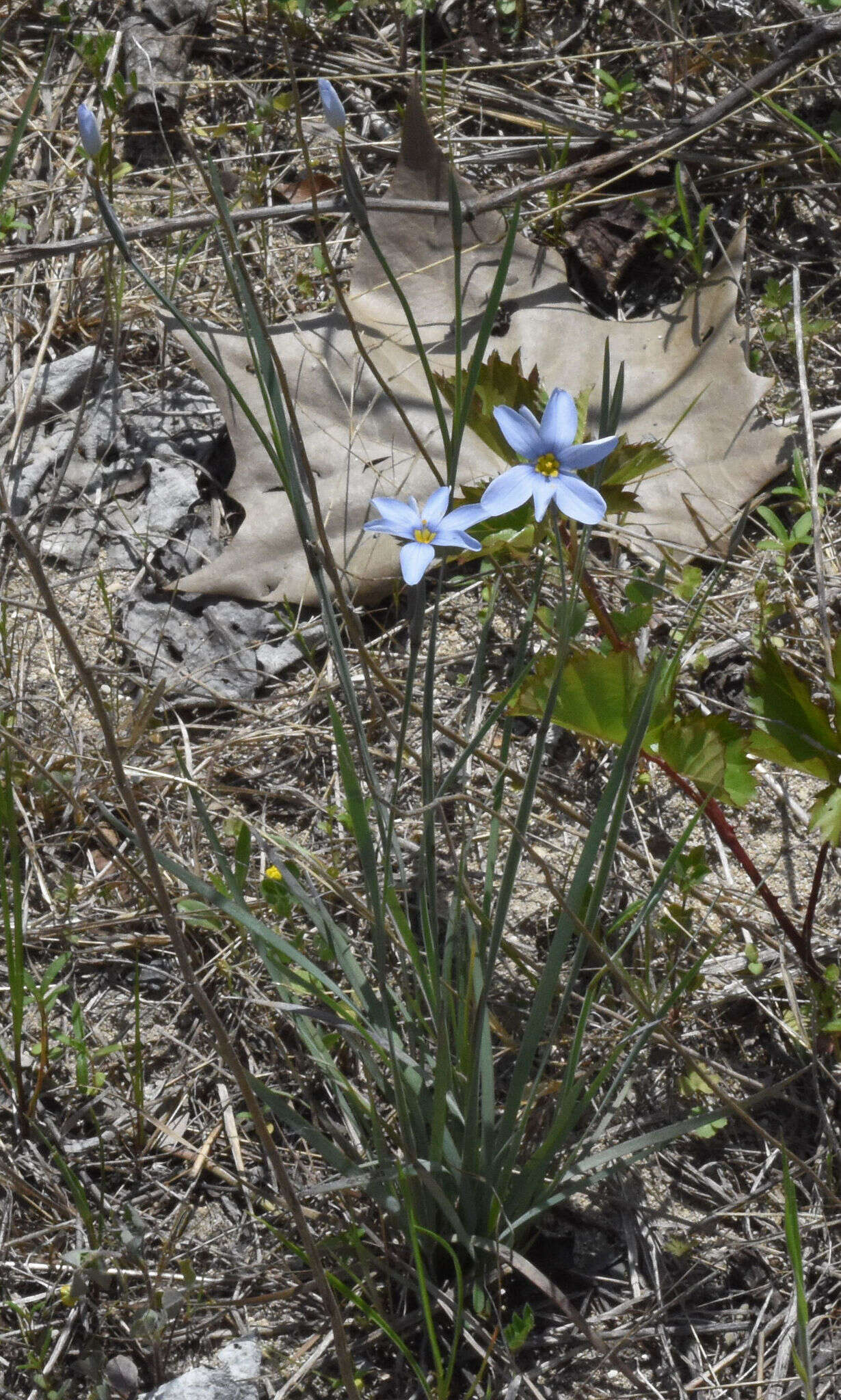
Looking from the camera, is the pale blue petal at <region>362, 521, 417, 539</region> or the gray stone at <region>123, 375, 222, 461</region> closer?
the pale blue petal at <region>362, 521, 417, 539</region>

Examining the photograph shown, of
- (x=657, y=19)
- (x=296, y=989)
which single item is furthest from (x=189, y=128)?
(x=296, y=989)

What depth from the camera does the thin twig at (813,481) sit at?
5.97ft

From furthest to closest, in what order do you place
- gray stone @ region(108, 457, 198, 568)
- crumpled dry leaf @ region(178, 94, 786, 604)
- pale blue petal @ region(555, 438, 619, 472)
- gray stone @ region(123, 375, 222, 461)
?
gray stone @ region(123, 375, 222, 461) < gray stone @ region(108, 457, 198, 568) < crumpled dry leaf @ region(178, 94, 786, 604) < pale blue petal @ region(555, 438, 619, 472)

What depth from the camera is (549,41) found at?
2.89 m

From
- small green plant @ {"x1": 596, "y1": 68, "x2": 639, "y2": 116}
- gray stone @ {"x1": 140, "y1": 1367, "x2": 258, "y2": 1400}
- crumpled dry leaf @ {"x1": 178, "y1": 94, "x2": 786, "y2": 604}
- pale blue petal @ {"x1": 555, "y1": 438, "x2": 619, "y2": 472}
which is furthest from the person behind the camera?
small green plant @ {"x1": 596, "y1": 68, "x2": 639, "y2": 116}

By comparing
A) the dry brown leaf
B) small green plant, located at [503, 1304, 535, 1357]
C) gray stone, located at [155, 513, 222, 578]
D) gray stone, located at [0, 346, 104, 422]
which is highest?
the dry brown leaf

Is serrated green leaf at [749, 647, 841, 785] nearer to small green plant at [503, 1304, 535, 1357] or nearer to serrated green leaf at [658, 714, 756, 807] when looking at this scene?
serrated green leaf at [658, 714, 756, 807]

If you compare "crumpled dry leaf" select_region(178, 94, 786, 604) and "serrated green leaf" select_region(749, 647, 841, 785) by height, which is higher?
"crumpled dry leaf" select_region(178, 94, 786, 604)

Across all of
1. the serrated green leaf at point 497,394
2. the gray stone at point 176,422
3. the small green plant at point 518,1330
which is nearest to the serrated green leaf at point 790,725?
the serrated green leaf at point 497,394

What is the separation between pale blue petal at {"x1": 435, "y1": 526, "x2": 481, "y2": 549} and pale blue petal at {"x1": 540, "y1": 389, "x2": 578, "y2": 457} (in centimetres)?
11

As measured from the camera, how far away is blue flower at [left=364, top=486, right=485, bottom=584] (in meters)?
1.01

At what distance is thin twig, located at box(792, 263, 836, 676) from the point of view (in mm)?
1818

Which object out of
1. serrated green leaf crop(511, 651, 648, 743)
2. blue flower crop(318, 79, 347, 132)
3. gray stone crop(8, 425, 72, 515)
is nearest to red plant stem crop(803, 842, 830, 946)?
serrated green leaf crop(511, 651, 648, 743)

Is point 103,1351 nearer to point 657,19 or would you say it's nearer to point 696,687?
point 696,687
